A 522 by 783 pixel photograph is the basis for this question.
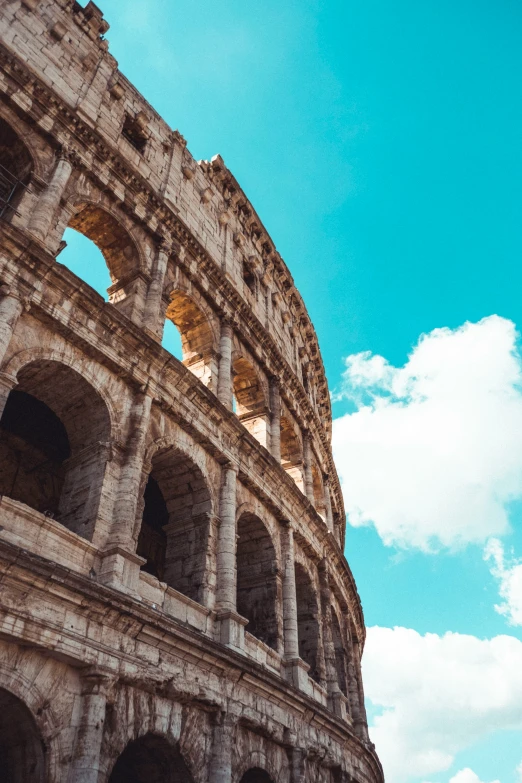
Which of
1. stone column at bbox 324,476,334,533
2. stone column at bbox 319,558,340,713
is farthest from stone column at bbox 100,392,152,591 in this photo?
stone column at bbox 324,476,334,533

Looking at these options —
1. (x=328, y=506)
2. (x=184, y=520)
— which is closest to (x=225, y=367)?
(x=184, y=520)

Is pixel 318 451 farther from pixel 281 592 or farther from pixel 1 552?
pixel 1 552

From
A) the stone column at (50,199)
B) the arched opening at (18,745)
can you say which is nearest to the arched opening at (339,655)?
the arched opening at (18,745)

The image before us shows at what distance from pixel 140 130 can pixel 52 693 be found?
12.2 m

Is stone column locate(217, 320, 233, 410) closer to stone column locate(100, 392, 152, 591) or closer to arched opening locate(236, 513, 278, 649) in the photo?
arched opening locate(236, 513, 278, 649)

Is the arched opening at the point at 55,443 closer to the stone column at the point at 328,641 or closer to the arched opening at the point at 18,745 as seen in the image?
the arched opening at the point at 18,745

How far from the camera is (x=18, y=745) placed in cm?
664

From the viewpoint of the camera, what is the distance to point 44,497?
1173cm

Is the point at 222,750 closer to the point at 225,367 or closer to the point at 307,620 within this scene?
the point at 307,620

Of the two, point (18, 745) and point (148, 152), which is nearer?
point (18, 745)

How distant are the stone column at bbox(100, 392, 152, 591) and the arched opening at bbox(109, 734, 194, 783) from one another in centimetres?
205

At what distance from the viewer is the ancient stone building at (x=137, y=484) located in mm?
6988

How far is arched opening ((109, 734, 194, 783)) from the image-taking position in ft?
26.5

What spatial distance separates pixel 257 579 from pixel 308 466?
5262 mm
